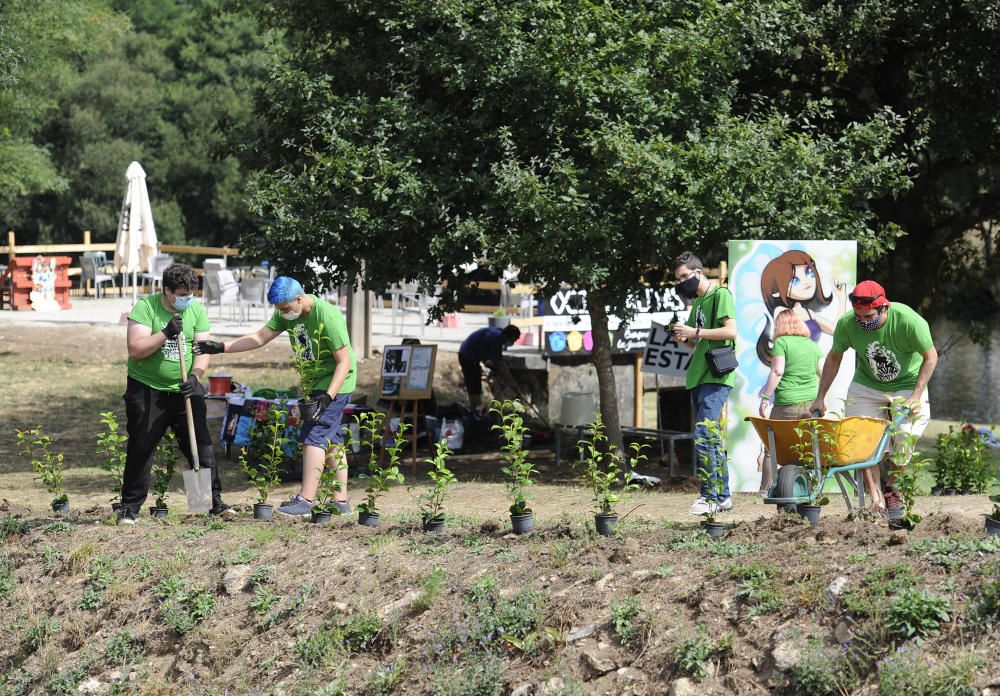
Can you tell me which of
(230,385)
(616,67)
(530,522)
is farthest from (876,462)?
(230,385)

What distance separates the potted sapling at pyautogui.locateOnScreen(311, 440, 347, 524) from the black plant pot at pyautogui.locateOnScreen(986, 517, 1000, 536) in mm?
3579

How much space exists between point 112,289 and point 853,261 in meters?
24.8

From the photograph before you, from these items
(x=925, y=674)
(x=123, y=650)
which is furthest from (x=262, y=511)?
(x=925, y=674)

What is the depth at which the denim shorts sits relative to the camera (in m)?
8.30

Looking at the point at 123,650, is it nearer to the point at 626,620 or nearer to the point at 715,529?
the point at 626,620

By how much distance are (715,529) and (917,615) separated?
1593 mm

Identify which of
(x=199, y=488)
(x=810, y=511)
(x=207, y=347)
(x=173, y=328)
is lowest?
(x=199, y=488)

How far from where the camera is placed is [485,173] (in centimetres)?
1165

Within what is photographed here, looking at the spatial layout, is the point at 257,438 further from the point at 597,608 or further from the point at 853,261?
the point at 597,608

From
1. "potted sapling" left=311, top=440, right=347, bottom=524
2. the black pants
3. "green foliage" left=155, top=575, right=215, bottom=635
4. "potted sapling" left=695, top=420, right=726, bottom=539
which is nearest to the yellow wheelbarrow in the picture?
"potted sapling" left=695, top=420, right=726, bottom=539

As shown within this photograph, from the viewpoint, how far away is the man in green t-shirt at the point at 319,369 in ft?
27.2

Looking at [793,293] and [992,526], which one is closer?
[992,526]

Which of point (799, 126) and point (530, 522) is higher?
point (799, 126)

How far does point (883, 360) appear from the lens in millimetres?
7941
